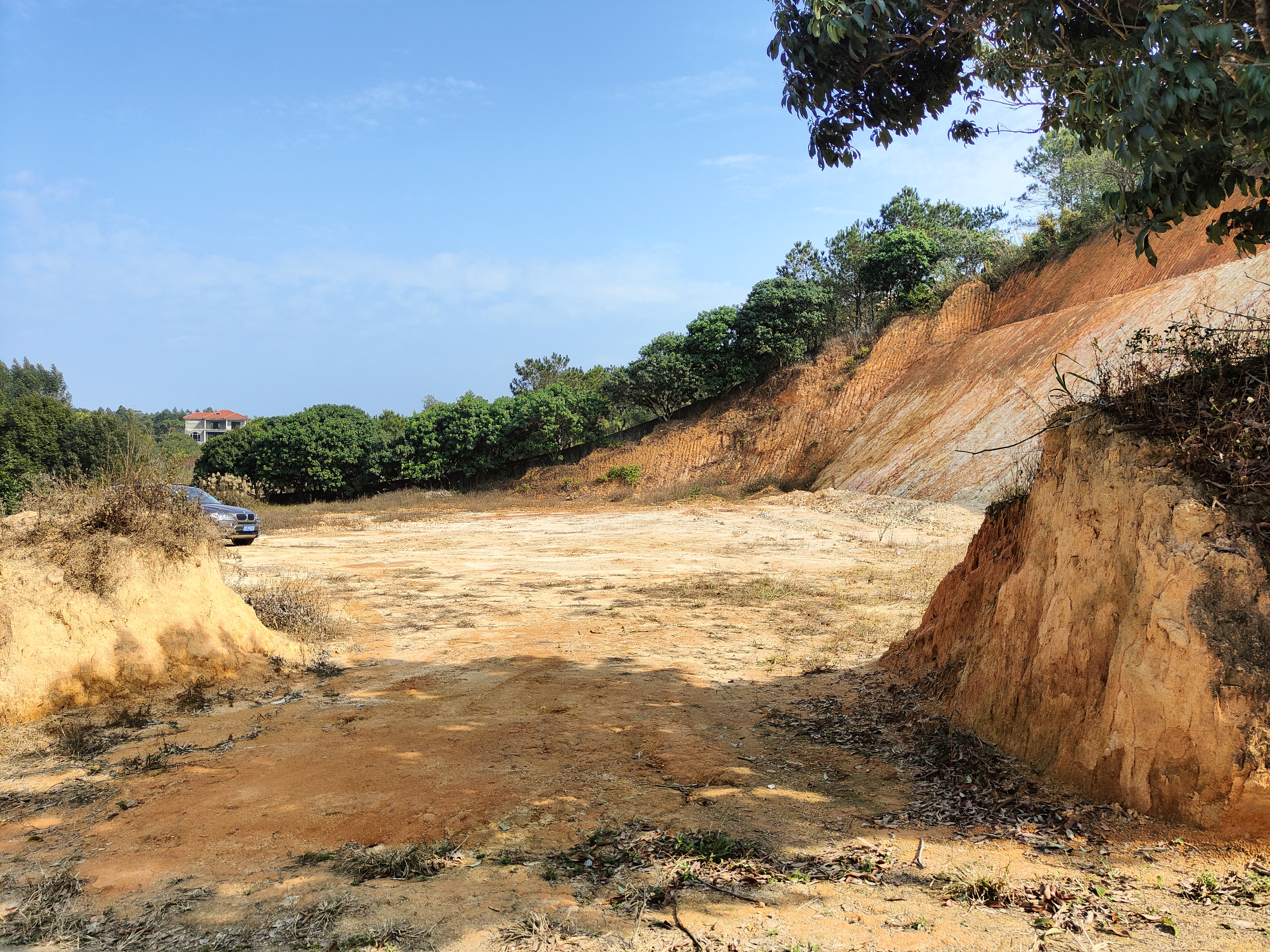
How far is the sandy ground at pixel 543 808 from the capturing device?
327 cm

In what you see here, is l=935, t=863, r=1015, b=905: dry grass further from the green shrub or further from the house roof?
the house roof

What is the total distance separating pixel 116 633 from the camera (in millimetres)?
6973

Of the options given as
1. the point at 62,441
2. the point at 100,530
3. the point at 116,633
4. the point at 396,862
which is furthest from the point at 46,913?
the point at 62,441

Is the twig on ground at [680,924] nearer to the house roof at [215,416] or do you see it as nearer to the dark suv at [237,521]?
the dark suv at [237,521]

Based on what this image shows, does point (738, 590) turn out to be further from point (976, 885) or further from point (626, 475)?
point (626, 475)

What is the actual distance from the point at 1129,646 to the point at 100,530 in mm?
8404

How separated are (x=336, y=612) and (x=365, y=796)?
19.3 ft

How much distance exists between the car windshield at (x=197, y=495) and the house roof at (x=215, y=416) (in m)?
86.6

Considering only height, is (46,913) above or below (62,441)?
below

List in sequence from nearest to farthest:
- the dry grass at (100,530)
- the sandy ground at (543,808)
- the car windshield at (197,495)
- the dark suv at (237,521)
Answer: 1. the sandy ground at (543,808)
2. the dry grass at (100,530)
3. the car windshield at (197,495)
4. the dark suv at (237,521)

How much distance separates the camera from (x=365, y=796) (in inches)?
192

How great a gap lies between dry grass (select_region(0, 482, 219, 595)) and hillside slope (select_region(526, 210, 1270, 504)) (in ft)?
48.4

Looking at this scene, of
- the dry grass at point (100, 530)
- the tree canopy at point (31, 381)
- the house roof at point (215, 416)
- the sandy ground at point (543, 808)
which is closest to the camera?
the sandy ground at point (543, 808)

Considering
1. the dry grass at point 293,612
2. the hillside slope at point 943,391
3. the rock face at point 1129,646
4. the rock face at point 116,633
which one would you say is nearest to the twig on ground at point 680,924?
the rock face at point 1129,646
